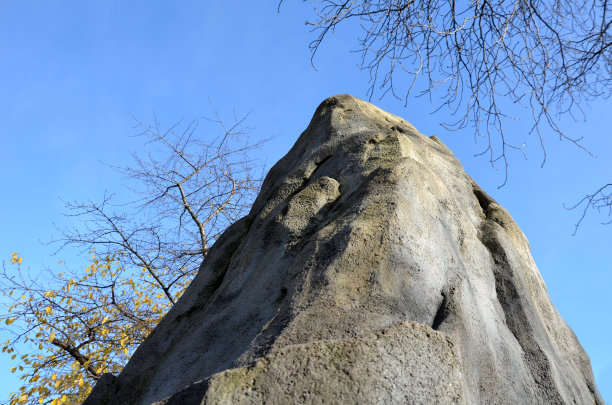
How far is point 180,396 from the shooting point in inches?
103

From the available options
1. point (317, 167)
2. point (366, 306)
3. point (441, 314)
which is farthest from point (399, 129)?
point (366, 306)

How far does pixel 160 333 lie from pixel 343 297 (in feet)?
7.42

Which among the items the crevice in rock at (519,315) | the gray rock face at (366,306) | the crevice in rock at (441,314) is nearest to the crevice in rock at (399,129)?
the gray rock face at (366,306)

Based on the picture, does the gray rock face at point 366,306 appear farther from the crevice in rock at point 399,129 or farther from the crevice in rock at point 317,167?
the crevice in rock at point 399,129

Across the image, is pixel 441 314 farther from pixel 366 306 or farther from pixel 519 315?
pixel 519 315

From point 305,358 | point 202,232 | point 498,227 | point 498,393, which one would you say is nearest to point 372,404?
point 305,358

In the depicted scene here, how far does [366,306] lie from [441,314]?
52 cm

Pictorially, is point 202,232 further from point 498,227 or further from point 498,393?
point 498,393

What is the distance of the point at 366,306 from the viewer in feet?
10.7

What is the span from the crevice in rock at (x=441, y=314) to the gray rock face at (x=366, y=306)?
0.03ft

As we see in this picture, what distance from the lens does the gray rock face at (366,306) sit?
2680 millimetres

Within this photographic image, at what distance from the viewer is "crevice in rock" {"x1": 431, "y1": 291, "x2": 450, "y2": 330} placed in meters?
3.41

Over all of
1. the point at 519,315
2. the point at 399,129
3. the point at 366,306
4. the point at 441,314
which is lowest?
the point at 519,315

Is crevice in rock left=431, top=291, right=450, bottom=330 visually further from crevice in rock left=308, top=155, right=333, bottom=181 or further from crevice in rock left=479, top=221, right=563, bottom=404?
A: crevice in rock left=308, top=155, right=333, bottom=181
